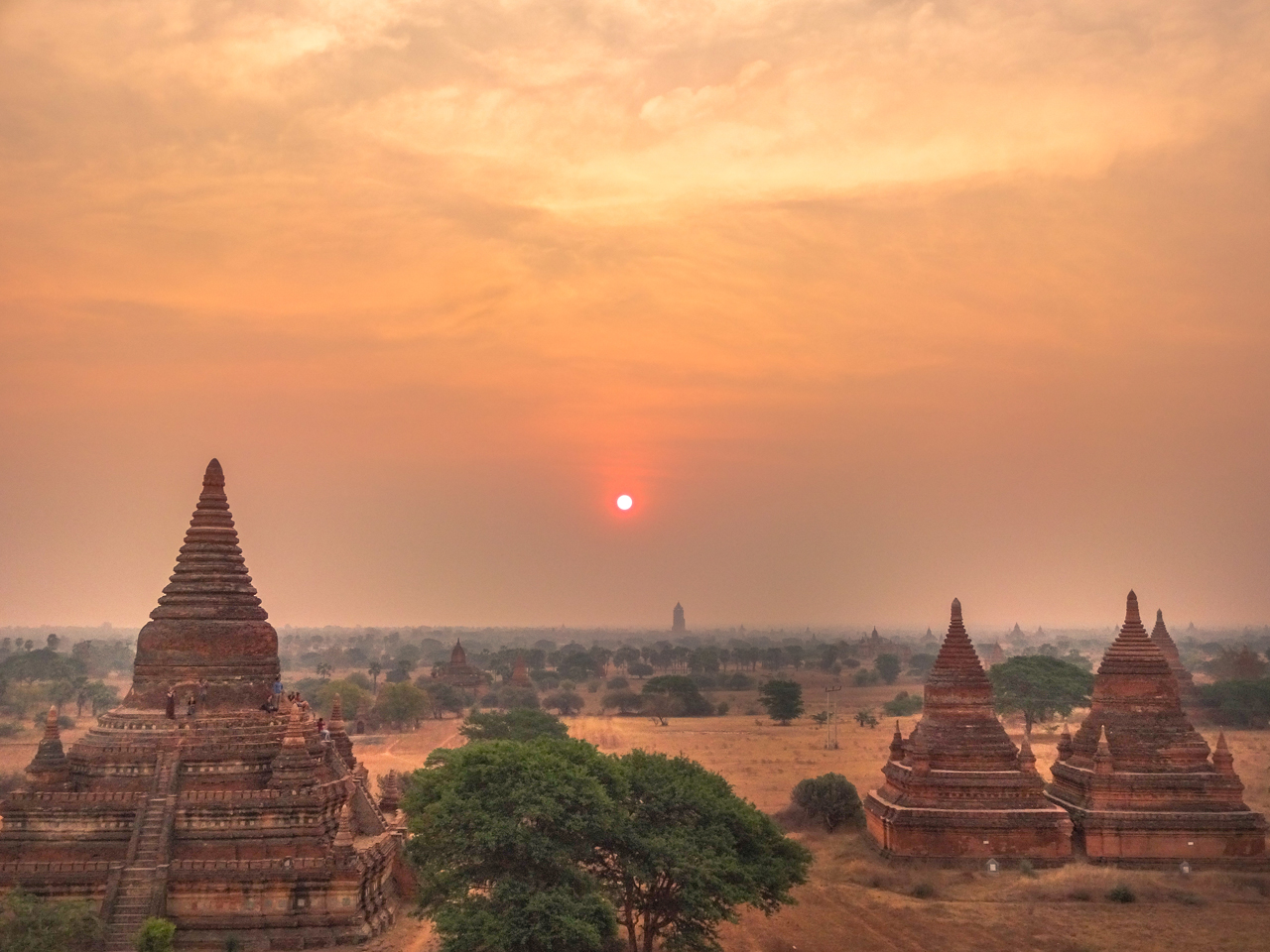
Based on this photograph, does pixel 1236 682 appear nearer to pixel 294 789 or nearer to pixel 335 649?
pixel 294 789

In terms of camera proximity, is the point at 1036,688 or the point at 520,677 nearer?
the point at 1036,688

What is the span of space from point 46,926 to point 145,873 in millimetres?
2356

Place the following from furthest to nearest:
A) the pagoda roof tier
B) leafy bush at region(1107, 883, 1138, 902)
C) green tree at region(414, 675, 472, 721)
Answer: green tree at region(414, 675, 472, 721)
the pagoda roof tier
leafy bush at region(1107, 883, 1138, 902)

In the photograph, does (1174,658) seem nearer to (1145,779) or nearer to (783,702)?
(783,702)

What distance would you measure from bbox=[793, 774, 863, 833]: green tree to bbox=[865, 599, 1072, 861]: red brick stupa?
4268mm

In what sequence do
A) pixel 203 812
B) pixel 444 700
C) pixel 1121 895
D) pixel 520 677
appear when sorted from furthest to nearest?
pixel 520 677, pixel 444 700, pixel 1121 895, pixel 203 812

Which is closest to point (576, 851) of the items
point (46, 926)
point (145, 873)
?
point (145, 873)

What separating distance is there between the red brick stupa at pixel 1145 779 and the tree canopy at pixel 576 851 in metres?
13.0

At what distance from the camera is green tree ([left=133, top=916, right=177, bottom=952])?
74.9 ft

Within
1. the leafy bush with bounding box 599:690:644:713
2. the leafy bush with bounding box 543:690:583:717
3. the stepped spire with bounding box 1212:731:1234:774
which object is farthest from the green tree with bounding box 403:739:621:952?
the leafy bush with bounding box 599:690:644:713

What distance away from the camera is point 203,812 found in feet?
83.3

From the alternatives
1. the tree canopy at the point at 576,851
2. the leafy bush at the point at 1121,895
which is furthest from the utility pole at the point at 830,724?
the tree canopy at the point at 576,851

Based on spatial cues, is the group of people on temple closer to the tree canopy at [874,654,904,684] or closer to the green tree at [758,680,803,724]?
the green tree at [758,680,803,724]

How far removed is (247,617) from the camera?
95.7 ft
